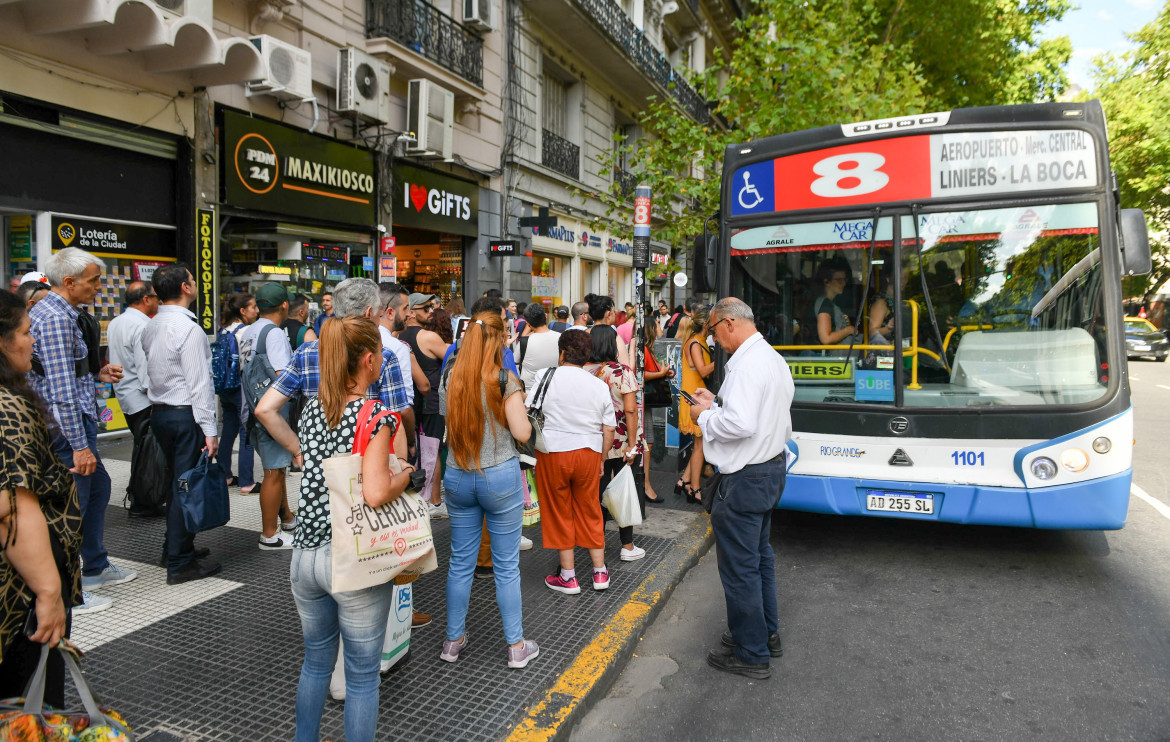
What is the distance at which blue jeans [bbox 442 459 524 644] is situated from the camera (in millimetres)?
3621

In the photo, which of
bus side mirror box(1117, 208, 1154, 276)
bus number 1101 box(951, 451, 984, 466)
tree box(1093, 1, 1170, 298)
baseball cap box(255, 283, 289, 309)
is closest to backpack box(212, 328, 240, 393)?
baseball cap box(255, 283, 289, 309)

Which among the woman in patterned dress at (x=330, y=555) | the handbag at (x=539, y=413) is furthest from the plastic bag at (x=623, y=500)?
the woman in patterned dress at (x=330, y=555)

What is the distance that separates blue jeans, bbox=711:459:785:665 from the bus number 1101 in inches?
74.6

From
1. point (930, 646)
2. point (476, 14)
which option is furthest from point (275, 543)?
point (476, 14)

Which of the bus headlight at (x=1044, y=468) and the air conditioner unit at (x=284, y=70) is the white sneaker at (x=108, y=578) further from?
the air conditioner unit at (x=284, y=70)

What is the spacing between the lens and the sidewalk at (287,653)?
10.3 feet

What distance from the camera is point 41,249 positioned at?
787 cm

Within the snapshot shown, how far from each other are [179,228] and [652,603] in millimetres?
7854

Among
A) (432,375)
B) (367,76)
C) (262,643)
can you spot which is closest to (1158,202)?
(367,76)

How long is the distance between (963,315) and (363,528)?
174 inches

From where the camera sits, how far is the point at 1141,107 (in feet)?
82.4

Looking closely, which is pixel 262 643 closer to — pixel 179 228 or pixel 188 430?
pixel 188 430

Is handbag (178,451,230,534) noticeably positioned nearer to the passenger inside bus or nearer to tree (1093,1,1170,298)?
the passenger inside bus

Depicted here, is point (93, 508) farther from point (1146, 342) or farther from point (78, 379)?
point (1146, 342)
